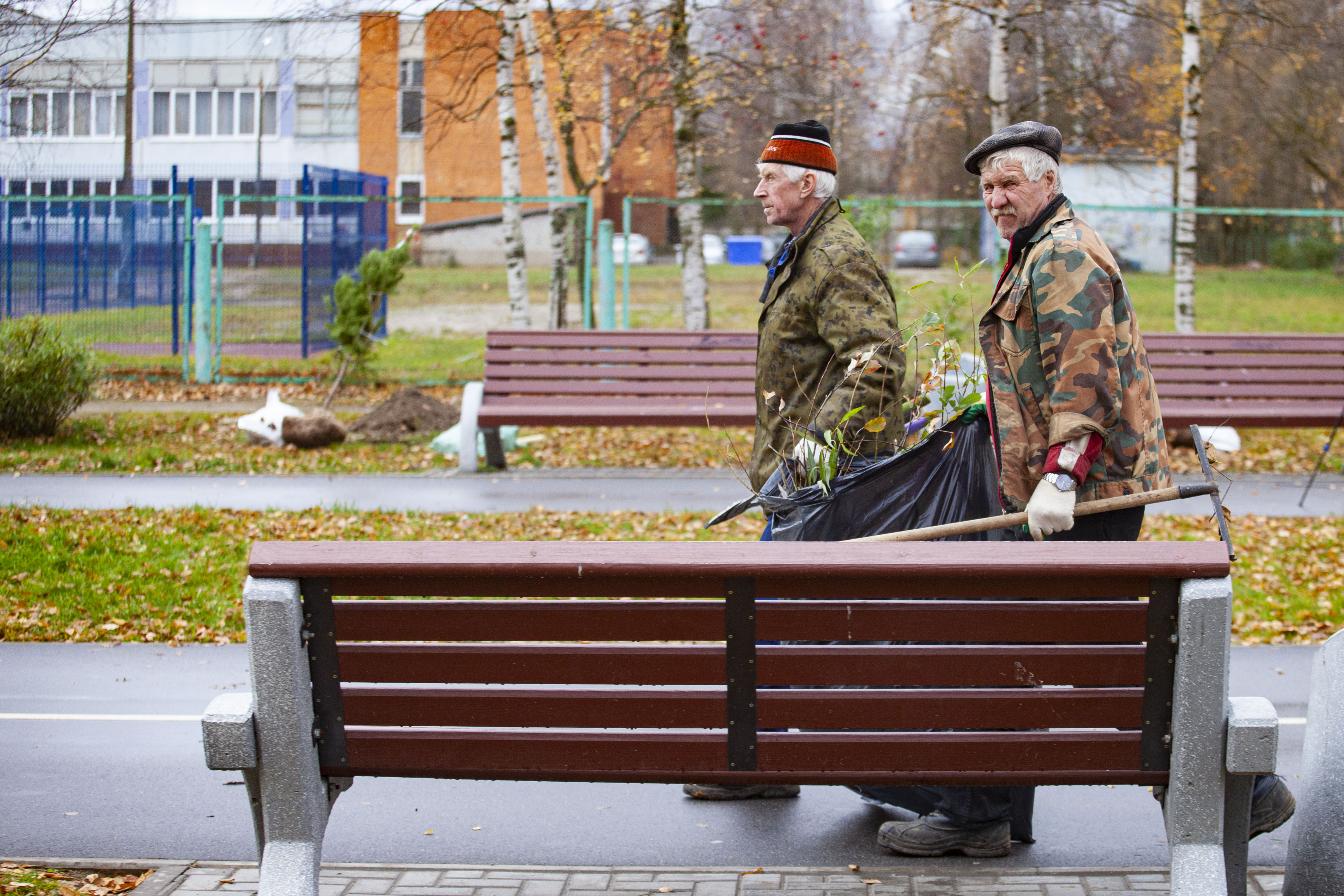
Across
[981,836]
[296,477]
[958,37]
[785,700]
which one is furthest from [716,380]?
[958,37]

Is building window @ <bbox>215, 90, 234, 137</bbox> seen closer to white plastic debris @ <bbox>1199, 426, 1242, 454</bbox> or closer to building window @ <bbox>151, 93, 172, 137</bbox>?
building window @ <bbox>151, 93, 172, 137</bbox>

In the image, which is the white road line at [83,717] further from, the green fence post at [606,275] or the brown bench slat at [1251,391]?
the green fence post at [606,275]

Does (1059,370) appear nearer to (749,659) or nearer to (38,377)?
(749,659)

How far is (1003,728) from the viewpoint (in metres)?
2.82

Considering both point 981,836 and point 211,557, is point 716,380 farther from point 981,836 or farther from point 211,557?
point 981,836

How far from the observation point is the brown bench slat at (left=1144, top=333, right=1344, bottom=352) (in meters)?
10.4

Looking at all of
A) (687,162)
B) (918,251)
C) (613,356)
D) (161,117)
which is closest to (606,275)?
(687,162)

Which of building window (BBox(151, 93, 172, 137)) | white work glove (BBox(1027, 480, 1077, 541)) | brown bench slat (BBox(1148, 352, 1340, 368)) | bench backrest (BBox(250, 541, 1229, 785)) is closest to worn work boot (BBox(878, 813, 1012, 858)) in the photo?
bench backrest (BBox(250, 541, 1229, 785))

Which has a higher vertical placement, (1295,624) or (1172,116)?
(1172,116)

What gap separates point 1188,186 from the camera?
1421 cm

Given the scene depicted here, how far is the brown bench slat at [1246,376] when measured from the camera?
33.4ft

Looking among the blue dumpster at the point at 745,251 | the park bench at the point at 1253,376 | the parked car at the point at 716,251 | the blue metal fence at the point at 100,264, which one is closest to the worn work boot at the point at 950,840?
the park bench at the point at 1253,376

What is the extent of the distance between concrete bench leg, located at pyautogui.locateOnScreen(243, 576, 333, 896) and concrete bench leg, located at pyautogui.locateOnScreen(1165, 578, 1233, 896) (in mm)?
1943

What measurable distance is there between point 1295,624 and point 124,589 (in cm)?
580
